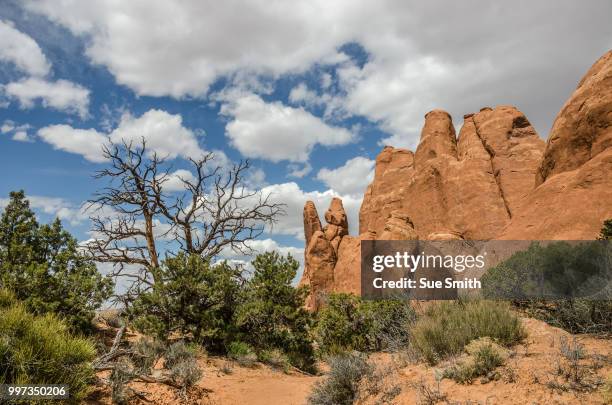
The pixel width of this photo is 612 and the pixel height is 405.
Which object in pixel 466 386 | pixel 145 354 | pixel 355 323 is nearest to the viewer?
pixel 466 386

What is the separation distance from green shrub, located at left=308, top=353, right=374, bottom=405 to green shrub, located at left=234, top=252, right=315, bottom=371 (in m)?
6.85

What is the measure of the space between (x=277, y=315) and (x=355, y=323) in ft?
13.1

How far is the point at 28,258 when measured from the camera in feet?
39.1

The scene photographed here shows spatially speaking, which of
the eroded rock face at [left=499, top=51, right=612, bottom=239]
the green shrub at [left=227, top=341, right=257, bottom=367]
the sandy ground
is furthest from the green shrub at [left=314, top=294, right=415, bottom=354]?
the eroded rock face at [left=499, top=51, right=612, bottom=239]

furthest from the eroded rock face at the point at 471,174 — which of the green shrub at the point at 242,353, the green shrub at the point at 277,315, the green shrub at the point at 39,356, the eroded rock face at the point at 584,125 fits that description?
the green shrub at the point at 39,356

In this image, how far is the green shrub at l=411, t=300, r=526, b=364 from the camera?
25.7 feet

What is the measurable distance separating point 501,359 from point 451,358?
984 mm

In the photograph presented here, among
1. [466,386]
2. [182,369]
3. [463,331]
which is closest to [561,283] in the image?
[463,331]

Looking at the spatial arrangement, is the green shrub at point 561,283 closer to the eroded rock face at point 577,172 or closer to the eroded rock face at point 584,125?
the eroded rock face at point 577,172

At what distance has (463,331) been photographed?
7.97 meters

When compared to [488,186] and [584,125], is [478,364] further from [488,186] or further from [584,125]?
[488,186]

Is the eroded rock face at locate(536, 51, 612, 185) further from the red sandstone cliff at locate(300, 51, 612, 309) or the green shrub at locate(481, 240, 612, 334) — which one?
the green shrub at locate(481, 240, 612, 334)

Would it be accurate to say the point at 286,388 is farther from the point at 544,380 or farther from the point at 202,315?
the point at 544,380

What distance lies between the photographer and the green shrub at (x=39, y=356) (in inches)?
221
